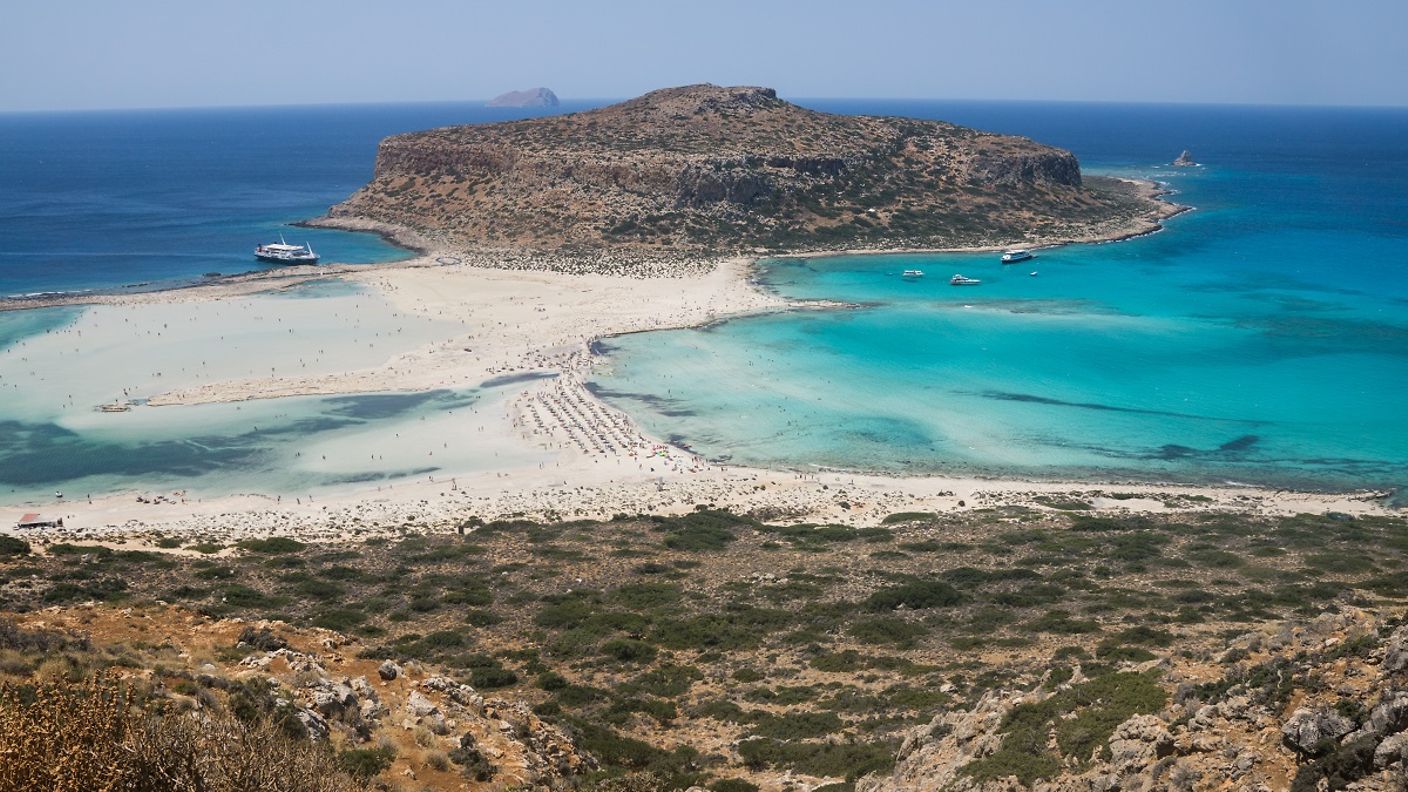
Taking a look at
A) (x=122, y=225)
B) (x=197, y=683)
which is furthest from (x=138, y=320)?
(x=197, y=683)

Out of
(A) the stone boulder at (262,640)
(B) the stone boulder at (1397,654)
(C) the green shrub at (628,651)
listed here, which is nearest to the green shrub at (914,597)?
(C) the green shrub at (628,651)

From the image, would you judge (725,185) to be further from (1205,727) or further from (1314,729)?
(1314,729)

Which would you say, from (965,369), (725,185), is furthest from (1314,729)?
(725,185)

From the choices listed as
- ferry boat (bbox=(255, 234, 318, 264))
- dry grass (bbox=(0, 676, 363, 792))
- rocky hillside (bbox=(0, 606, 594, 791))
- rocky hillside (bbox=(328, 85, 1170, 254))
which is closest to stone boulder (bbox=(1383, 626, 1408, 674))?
rocky hillside (bbox=(0, 606, 594, 791))

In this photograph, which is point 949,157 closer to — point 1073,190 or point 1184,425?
point 1073,190

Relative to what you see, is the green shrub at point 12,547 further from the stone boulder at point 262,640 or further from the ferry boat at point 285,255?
the ferry boat at point 285,255
